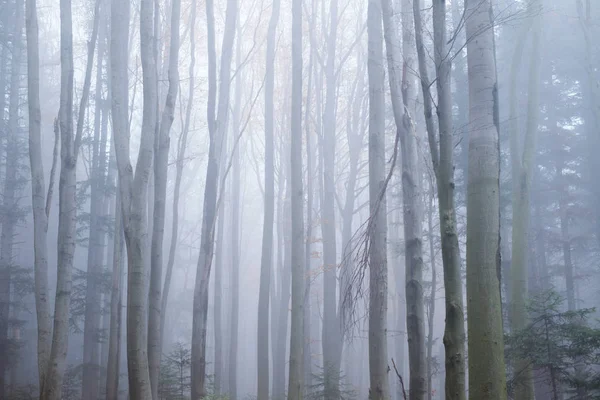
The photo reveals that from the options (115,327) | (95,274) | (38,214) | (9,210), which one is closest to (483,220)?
(38,214)

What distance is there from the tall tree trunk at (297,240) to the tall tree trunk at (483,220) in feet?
19.9

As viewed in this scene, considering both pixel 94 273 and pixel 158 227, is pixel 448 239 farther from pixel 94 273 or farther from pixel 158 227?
pixel 94 273

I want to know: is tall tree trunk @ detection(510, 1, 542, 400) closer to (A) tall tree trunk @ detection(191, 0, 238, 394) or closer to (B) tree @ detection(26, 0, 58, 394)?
(A) tall tree trunk @ detection(191, 0, 238, 394)

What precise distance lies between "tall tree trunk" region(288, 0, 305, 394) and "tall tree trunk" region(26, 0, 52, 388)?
398 centimetres

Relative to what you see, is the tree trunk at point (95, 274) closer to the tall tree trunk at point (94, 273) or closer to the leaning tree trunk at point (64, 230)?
the tall tree trunk at point (94, 273)

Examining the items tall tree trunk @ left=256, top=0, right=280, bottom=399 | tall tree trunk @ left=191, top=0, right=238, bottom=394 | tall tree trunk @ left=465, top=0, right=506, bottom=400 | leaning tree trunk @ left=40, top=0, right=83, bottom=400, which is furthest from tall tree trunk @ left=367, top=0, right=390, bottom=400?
tall tree trunk @ left=256, top=0, right=280, bottom=399

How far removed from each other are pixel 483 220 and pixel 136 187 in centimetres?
491

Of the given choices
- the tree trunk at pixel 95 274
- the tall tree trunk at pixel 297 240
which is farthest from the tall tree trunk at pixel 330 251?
the tree trunk at pixel 95 274

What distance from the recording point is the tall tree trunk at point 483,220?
406 cm

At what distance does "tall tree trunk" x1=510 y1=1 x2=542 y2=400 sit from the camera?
29.9 ft

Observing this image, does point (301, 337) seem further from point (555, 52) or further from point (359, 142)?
point (555, 52)

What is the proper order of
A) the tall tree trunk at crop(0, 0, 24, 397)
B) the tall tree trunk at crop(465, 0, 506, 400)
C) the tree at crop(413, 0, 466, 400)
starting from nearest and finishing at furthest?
the tall tree trunk at crop(465, 0, 506, 400), the tree at crop(413, 0, 466, 400), the tall tree trunk at crop(0, 0, 24, 397)

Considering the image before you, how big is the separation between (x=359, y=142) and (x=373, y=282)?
1517 cm

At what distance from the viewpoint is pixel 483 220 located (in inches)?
169
